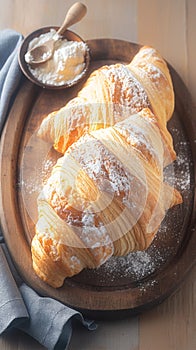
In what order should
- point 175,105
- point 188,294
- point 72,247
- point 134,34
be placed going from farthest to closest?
point 134,34
point 175,105
point 188,294
point 72,247

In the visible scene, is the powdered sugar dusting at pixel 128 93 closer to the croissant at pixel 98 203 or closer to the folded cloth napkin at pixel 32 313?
the croissant at pixel 98 203

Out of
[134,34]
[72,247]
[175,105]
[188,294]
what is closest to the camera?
[72,247]

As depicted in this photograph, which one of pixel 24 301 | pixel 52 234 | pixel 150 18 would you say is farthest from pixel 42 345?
pixel 150 18

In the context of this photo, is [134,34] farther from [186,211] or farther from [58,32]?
[186,211]

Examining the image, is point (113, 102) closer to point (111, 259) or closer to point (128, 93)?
point (128, 93)

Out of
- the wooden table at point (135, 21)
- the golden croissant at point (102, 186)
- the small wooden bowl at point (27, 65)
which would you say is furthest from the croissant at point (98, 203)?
the wooden table at point (135, 21)

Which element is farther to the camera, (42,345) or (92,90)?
(92,90)
